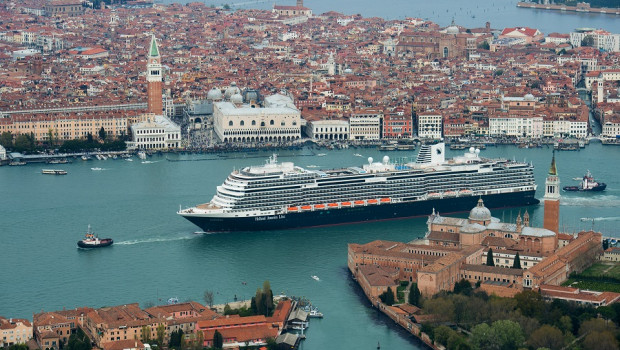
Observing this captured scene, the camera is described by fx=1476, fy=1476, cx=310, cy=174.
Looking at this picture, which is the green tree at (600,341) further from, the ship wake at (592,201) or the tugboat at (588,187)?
the tugboat at (588,187)

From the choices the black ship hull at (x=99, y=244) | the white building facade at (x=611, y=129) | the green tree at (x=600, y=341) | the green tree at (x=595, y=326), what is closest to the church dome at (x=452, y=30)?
the white building facade at (x=611, y=129)

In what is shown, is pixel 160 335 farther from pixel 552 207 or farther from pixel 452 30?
pixel 452 30

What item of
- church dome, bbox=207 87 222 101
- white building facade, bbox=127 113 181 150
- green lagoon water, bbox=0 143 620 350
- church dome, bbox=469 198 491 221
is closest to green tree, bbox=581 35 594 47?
church dome, bbox=207 87 222 101

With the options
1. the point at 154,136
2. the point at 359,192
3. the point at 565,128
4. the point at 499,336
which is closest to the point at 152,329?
the point at 499,336

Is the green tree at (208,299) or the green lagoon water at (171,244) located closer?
the green tree at (208,299)

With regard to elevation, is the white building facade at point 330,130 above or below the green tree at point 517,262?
above

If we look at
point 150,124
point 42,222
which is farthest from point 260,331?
point 150,124

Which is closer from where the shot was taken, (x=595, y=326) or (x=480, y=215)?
(x=595, y=326)

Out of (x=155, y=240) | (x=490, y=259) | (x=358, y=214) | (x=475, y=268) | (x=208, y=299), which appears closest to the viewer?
(x=208, y=299)
